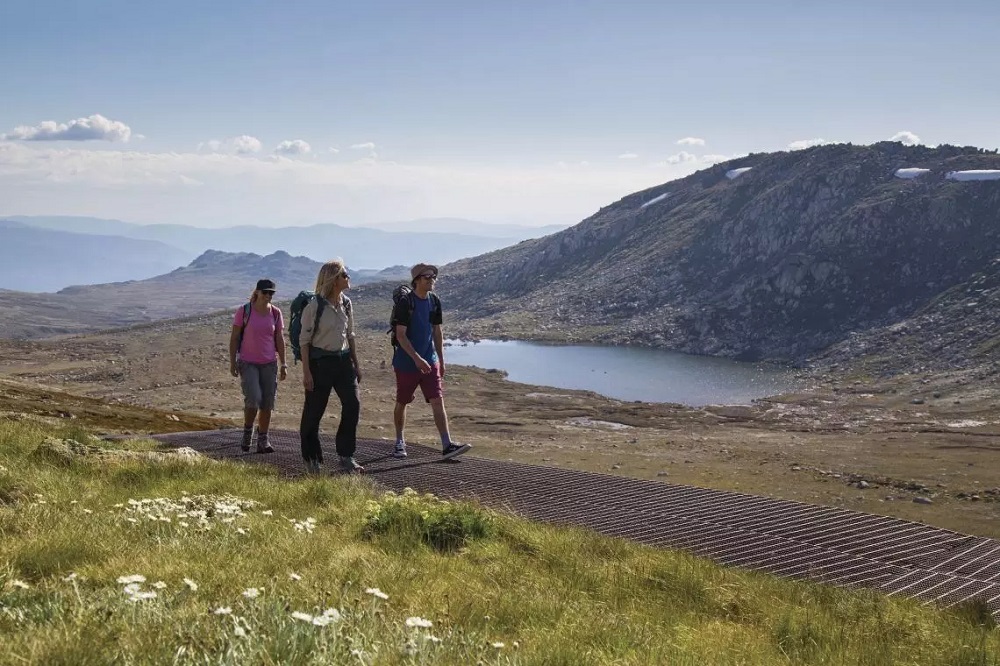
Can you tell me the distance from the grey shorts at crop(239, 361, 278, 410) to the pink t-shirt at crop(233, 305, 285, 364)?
0.11 meters

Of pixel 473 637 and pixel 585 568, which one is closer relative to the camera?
pixel 473 637

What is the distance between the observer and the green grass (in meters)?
3.10

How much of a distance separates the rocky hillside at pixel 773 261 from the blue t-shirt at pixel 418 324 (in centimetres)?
8192

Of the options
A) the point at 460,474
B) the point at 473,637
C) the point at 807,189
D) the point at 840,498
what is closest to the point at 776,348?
the point at 807,189

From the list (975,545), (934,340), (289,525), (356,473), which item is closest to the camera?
(289,525)

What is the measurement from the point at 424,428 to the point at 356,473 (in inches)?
1082

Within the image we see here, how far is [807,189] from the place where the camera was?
121 metres

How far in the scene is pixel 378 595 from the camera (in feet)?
13.8

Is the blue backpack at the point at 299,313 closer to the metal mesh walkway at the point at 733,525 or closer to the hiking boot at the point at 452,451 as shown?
the metal mesh walkway at the point at 733,525

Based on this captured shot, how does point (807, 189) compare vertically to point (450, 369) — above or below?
above

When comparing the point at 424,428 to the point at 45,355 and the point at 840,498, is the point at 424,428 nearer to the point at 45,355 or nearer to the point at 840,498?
the point at 840,498

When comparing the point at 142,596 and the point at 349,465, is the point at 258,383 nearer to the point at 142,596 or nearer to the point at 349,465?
the point at 349,465

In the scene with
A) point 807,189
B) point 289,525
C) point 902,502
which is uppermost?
point 807,189

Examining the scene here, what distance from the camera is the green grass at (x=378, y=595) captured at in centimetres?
310
